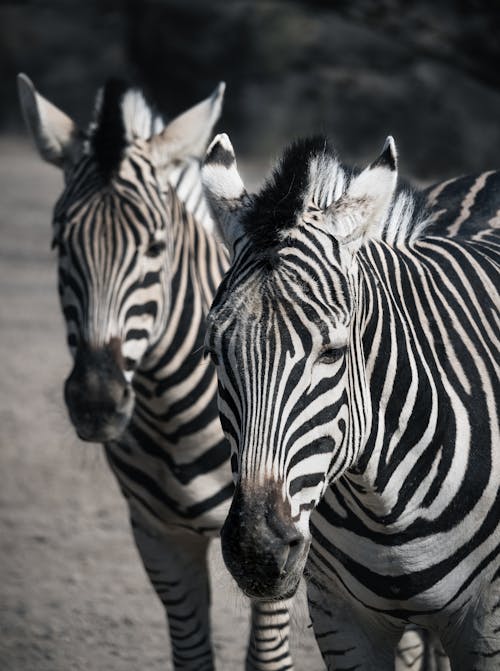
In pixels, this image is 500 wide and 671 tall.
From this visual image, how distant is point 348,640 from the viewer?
129 inches

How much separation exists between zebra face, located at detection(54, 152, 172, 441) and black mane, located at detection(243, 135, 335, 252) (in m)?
1.57

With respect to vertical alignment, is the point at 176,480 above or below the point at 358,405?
below

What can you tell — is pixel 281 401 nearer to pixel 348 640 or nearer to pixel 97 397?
pixel 348 640

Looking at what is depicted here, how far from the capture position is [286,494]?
8.26 feet

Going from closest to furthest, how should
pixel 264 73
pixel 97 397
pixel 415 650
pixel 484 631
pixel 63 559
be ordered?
pixel 484 631 < pixel 97 397 < pixel 415 650 < pixel 63 559 < pixel 264 73

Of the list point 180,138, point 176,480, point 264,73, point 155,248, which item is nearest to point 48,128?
point 180,138

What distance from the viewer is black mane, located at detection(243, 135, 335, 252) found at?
8.82 ft

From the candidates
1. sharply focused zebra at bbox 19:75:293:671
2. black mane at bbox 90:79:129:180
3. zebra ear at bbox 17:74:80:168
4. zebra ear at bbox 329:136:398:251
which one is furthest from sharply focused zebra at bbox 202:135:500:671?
zebra ear at bbox 17:74:80:168

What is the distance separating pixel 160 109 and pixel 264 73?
45.7ft

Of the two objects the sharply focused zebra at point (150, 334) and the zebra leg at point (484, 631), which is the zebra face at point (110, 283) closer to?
the sharply focused zebra at point (150, 334)

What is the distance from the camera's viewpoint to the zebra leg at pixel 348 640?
10.8ft

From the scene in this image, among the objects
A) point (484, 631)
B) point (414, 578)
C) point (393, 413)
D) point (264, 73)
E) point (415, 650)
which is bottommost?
point (415, 650)

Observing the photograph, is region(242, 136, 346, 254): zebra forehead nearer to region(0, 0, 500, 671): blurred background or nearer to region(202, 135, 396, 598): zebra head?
region(202, 135, 396, 598): zebra head

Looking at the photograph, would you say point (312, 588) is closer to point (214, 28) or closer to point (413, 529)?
point (413, 529)
